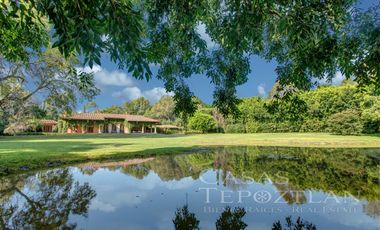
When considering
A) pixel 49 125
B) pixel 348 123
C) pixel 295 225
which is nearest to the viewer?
pixel 295 225

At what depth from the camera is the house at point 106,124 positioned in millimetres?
47000

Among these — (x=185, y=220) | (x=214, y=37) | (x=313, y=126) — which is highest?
(x=214, y=37)

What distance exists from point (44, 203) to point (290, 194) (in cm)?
569

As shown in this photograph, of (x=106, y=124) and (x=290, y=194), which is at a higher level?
(x=106, y=124)

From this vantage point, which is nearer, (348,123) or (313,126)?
(348,123)

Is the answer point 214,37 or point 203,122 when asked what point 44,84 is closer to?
point 214,37

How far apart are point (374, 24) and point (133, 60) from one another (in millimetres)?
3651

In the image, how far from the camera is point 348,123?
33594mm

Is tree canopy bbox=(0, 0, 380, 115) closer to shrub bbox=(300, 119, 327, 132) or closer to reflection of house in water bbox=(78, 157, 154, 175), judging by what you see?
reflection of house in water bbox=(78, 157, 154, 175)

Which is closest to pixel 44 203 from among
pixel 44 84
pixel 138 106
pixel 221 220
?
pixel 221 220

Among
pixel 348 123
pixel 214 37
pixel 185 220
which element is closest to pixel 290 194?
pixel 185 220

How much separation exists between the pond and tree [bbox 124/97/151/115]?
68.8 metres

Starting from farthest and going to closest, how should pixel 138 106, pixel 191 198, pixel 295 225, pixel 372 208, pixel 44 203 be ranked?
pixel 138 106
pixel 191 198
pixel 44 203
pixel 372 208
pixel 295 225

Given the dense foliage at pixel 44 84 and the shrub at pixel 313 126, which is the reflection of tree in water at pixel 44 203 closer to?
the dense foliage at pixel 44 84
